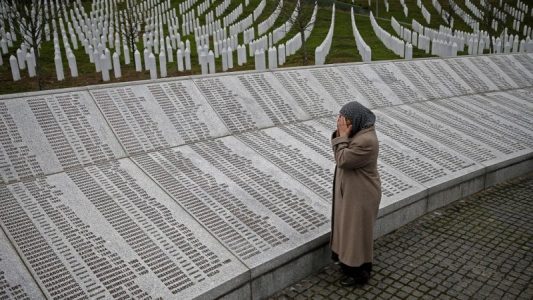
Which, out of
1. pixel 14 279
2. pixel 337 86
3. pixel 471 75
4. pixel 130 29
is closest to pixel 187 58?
pixel 130 29

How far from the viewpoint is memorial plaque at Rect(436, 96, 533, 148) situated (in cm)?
822

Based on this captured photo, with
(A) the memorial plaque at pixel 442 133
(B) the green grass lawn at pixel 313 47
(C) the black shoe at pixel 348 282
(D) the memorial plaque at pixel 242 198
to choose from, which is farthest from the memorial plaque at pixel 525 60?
(C) the black shoe at pixel 348 282

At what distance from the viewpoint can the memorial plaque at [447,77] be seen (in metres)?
10.2

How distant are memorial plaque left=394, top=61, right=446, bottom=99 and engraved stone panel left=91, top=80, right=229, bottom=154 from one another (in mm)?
5351

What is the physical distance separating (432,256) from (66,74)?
15203 millimetres

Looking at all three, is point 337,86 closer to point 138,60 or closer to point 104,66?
point 104,66

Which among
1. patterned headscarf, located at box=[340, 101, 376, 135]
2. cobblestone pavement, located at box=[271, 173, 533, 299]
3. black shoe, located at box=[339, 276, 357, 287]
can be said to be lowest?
cobblestone pavement, located at box=[271, 173, 533, 299]

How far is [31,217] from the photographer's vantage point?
446 centimetres

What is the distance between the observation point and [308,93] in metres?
8.28

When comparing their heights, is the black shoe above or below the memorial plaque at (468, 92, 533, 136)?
below

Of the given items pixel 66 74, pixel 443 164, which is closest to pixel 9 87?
pixel 66 74

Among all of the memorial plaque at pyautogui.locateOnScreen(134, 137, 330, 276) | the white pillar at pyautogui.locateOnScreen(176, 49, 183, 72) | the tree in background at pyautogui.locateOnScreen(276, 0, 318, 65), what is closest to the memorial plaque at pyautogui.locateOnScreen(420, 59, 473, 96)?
the memorial plaque at pyautogui.locateOnScreen(134, 137, 330, 276)

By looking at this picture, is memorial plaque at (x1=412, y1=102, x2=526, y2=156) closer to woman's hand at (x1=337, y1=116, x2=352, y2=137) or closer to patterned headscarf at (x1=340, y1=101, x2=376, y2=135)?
patterned headscarf at (x1=340, y1=101, x2=376, y2=135)

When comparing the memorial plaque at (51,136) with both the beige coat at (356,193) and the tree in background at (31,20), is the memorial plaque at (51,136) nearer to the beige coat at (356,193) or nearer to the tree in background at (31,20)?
the beige coat at (356,193)
